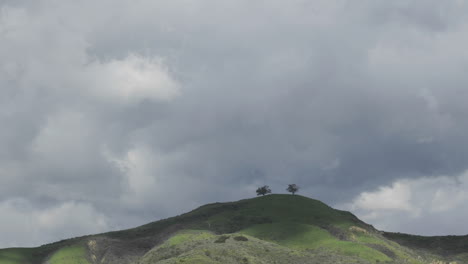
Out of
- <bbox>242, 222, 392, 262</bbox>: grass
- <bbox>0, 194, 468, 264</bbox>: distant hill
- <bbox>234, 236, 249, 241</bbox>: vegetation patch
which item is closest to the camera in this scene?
A: <bbox>0, 194, 468, 264</bbox>: distant hill

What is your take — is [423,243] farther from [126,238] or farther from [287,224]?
[126,238]

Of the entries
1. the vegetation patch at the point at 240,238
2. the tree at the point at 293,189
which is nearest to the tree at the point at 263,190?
the tree at the point at 293,189

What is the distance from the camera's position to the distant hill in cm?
8194

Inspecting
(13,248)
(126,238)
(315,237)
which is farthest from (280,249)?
(13,248)

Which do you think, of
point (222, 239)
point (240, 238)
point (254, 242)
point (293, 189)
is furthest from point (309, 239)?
point (293, 189)

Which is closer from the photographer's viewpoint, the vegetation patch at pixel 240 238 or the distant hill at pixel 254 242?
the distant hill at pixel 254 242

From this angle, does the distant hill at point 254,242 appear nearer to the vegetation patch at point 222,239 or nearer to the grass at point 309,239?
the grass at point 309,239

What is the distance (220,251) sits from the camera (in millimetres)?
76625

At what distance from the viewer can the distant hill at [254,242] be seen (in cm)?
8194

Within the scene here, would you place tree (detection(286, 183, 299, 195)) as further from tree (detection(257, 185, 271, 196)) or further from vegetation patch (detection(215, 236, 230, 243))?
vegetation patch (detection(215, 236, 230, 243))

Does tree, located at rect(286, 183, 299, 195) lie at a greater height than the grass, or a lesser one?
greater

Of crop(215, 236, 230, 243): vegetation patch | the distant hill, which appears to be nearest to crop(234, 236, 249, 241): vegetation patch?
the distant hill

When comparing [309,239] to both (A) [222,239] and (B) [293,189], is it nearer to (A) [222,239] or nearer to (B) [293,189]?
(A) [222,239]

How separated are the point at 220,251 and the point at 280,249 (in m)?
14.2
